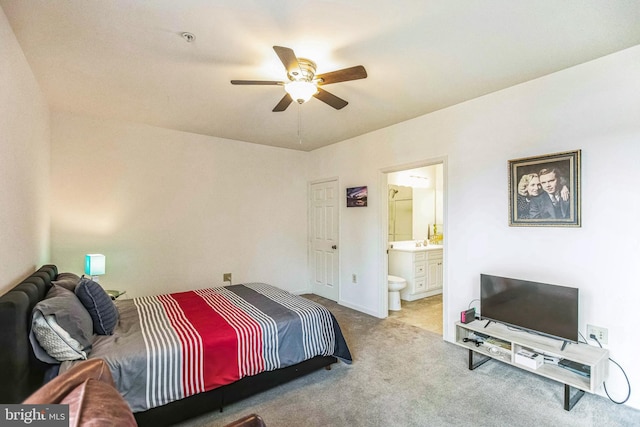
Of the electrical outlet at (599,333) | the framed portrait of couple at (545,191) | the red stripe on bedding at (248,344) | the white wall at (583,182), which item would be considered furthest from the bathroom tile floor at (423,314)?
the red stripe on bedding at (248,344)

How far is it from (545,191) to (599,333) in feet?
3.76

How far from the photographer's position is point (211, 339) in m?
2.09

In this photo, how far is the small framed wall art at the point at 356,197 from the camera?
4.27m

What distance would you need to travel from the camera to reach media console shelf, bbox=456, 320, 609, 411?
6.86ft

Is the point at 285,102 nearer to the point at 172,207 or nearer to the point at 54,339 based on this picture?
the point at 54,339

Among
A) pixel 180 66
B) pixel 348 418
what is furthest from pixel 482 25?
pixel 348 418

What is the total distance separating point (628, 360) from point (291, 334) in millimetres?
2445

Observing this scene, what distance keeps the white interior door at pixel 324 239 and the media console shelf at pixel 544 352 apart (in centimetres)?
229

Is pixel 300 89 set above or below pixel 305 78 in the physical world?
below

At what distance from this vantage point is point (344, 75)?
2074 millimetres

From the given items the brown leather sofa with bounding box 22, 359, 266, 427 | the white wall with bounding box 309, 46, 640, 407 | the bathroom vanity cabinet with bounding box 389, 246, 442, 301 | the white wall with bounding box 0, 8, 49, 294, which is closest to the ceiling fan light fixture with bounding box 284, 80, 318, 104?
the white wall with bounding box 0, 8, 49, 294

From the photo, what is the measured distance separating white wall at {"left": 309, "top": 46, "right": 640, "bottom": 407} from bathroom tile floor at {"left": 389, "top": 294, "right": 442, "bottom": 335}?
1.70ft

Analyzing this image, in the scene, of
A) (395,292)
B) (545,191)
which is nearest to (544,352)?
(545,191)

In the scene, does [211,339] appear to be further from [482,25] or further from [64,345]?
[482,25]
